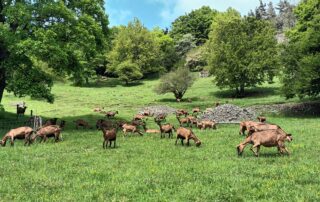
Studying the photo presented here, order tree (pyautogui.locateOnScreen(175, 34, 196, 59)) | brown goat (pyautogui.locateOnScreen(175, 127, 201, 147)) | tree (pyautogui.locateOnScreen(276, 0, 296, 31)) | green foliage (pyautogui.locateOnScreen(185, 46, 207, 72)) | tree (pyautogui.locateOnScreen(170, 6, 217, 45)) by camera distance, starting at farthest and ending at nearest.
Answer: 1. tree (pyautogui.locateOnScreen(276, 0, 296, 31))
2. tree (pyautogui.locateOnScreen(170, 6, 217, 45))
3. tree (pyautogui.locateOnScreen(175, 34, 196, 59))
4. green foliage (pyautogui.locateOnScreen(185, 46, 207, 72))
5. brown goat (pyautogui.locateOnScreen(175, 127, 201, 147))

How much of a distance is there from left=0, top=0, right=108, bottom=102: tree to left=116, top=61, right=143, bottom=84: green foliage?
161 feet

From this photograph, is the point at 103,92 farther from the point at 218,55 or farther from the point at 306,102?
the point at 306,102

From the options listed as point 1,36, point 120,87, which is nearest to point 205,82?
point 120,87

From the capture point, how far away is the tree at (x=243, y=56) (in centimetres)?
6612

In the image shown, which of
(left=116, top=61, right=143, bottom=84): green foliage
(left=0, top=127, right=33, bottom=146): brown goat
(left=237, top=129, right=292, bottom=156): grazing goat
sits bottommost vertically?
(left=0, top=127, right=33, bottom=146): brown goat

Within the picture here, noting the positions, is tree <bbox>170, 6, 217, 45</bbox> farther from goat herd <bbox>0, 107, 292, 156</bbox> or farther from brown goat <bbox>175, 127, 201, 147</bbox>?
brown goat <bbox>175, 127, 201, 147</bbox>

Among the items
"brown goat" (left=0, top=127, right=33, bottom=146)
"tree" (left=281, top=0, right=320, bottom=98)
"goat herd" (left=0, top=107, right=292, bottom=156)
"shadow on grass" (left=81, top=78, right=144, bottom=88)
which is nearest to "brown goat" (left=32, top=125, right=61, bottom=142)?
"goat herd" (left=0, top=107, right=292, bottom=156)

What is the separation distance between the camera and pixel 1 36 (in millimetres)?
32125

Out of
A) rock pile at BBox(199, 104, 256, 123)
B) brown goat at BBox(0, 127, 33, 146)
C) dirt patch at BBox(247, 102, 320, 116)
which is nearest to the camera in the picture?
brown goat at BBox(0, 127, 33, 146)

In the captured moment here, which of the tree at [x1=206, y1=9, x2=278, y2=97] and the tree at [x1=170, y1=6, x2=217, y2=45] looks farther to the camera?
the tree at [x1=170, y1=6, x2=217, y2=45]

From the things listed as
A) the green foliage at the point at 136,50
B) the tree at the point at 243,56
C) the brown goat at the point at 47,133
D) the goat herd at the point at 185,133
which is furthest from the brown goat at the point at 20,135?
the green foliage at the point at 136,50

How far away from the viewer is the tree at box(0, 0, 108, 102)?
106 ft

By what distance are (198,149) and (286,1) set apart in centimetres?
18799

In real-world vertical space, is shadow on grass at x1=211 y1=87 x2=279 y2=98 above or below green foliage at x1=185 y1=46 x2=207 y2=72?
below
